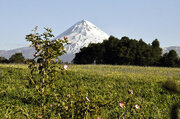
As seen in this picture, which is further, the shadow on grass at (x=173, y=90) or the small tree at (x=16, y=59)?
the small tree at (x=16, y=59)

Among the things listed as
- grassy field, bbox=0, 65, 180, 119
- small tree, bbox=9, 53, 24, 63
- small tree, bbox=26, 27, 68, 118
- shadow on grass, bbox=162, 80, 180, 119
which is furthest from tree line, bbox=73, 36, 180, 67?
shadow on grass, bbox=162, 80, 180, 119

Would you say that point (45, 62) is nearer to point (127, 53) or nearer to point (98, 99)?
point (98, 99)

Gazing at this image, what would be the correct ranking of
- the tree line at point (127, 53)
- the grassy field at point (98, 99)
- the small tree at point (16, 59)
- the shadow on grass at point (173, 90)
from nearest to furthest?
1. the shadow on grass at point (173, 90)
2. the grassy field at point (98, 99)
3. the tree line at point (127, 53)
4. the small tree at point (16, 59)

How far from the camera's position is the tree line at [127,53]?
43.5 m

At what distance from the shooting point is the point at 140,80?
1295cm

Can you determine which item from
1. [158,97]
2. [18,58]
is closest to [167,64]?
[18,58]

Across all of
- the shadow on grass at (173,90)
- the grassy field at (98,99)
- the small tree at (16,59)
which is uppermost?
the small tree at (16,59)

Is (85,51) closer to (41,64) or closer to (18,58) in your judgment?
(18,58)

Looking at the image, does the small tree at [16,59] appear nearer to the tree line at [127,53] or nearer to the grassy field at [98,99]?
the tree line at [127,53]

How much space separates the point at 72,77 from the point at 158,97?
5.72 metres

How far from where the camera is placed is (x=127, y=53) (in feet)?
140

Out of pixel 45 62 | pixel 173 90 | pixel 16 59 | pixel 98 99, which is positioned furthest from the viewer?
pixel 16 59

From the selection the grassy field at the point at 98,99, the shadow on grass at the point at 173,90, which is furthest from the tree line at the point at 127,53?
the shadow on grass at the point at 173,90

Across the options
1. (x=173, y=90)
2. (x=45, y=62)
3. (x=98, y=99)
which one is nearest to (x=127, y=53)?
(x=98, y=99)
